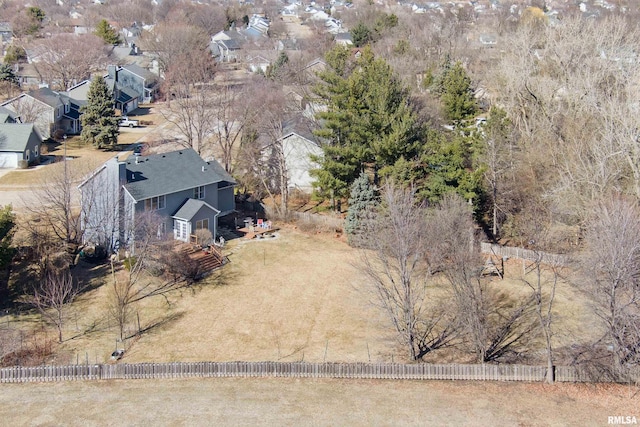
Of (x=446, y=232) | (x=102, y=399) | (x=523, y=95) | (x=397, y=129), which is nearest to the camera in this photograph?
(x=102, y=399)

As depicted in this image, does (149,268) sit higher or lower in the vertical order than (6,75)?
lower

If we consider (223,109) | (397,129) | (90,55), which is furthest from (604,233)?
(90,55)

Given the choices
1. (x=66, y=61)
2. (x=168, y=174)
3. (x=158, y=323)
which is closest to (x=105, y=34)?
(x=66, y=61)

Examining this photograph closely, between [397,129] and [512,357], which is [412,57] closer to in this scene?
[397,129]

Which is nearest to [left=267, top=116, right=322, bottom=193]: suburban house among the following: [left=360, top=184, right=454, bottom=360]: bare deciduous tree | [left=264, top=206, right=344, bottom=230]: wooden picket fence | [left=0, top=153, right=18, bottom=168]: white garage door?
[left=264, top=206, right=344, bottom=230]: wooden picket fence

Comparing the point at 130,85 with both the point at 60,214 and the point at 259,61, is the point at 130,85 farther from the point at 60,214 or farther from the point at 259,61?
the point at 60,214

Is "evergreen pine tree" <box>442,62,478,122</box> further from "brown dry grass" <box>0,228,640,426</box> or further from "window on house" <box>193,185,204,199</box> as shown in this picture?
"window on house" <box>193,185,204,199</box>
